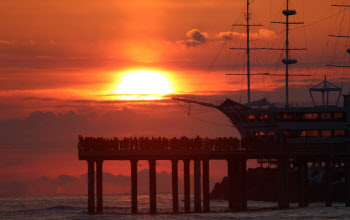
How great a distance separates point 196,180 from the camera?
317ft

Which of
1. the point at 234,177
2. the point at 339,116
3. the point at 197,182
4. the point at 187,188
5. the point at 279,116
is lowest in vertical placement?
the point at 187,188

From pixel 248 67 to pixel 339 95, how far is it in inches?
1125

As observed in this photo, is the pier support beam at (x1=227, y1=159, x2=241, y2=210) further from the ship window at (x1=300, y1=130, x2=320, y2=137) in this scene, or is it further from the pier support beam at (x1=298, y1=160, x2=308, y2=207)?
the ship window at (x1=300, y1=130, x2=320, y2=137)

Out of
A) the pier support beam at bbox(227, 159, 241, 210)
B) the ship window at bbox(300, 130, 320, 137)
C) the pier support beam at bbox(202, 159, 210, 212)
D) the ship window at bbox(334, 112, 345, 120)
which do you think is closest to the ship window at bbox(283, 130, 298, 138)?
the ship window at bbox(300, 130, 320, 137)

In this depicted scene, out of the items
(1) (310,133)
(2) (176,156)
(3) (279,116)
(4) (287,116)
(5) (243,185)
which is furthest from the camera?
(3) (279,116)

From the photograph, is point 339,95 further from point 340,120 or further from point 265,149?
point 265,149

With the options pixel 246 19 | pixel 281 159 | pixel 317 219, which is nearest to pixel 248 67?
pixel 246 19

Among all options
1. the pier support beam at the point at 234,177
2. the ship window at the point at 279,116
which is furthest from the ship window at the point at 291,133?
the pier support beam at the point at 234,177

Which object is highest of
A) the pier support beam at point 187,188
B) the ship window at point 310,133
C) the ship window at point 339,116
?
the ship window at point 339,116

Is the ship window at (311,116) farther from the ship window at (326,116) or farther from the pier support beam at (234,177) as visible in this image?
the pier support beam at (234,177)

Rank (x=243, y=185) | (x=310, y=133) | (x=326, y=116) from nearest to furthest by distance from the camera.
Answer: (x=243, y=185)
(x=310, y=133)
(x=326, y=116)

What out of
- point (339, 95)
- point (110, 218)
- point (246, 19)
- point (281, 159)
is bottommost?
point (110, 218)

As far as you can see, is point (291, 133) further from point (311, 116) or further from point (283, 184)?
point (283, 184)

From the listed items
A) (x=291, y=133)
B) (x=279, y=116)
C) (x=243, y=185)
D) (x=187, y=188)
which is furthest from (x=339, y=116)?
(x=187, y=188)
